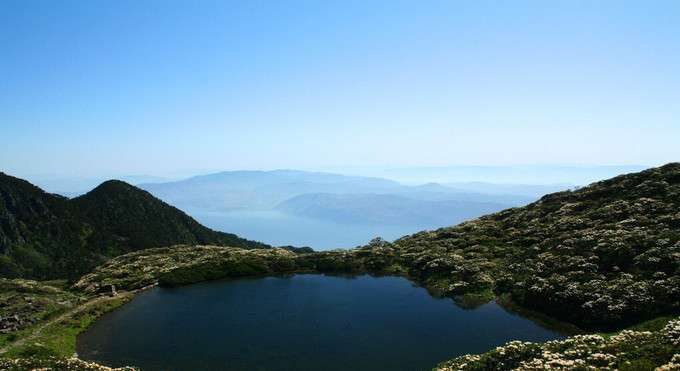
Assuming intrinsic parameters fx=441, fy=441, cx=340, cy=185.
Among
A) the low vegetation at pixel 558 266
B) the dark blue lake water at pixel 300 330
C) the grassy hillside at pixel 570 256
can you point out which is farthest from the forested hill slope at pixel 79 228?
the grassy hillside at pixel 570 256

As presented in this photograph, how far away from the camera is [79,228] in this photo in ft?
469

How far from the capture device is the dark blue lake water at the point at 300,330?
29641 mm

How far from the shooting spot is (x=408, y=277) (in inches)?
1954

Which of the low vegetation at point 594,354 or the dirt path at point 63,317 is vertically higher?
the low vegetation at point 594,354

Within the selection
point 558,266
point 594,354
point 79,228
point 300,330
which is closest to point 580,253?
point 558,266

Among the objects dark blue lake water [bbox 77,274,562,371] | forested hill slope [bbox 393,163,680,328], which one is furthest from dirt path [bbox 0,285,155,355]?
forested hill slope [bbox 393,163,680,328]

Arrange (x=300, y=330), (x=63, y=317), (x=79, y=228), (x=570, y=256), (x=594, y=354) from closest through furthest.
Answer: (x=594, y=354), (x=300, y=330), (x=570, y=256), (x=63, y=317), (x=79, y=228)

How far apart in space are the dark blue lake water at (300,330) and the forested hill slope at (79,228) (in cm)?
7491

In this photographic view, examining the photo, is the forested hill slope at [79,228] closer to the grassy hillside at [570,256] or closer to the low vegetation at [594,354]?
the grassy hillside at [570,256]

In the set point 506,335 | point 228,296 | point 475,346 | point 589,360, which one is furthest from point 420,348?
point 228,296

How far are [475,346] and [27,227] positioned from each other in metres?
154

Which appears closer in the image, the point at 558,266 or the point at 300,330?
the point at 300,330

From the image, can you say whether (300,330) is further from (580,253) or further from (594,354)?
(580,253)

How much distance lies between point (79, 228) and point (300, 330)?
5323 inches
